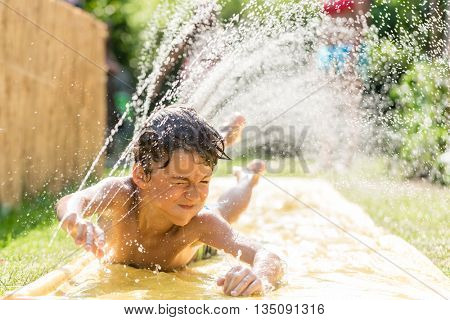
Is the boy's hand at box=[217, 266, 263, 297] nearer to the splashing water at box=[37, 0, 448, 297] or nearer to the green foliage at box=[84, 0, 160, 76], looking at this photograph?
the splashing water at box=[37, 0, 448, 297]

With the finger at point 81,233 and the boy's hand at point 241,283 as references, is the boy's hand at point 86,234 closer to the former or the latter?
the finger at point 81,233

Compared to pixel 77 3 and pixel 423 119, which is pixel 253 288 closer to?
pixel 423 119

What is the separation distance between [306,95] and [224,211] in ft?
6.05

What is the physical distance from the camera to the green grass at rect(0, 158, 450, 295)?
3.65 meters

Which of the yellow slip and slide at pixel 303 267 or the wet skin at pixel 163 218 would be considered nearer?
the yellow slip and slide at pixel 303 267

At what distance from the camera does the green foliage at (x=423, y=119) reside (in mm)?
5582

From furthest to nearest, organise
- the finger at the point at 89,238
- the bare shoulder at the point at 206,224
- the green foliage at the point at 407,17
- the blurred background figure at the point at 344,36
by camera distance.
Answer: the green foliage at the point at 407,17, the blurred background figure at the point at 344,36, the bare shoulder at the point at 206,224, the finger at the point at 89,238

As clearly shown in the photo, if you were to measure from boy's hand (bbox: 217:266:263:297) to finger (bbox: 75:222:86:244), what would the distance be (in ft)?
1.81

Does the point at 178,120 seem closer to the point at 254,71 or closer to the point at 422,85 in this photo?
the point at 254,71

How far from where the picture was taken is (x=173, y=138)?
3117mm

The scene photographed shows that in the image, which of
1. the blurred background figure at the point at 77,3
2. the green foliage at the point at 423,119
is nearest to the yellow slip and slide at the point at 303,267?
the green foliage at the point at 423,119

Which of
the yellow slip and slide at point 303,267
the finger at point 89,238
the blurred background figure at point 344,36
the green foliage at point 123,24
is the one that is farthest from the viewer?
the green foliage at point 123,24

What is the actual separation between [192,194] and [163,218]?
268 mm

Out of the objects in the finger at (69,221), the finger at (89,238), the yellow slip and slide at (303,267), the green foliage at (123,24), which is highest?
the green foliage at (123,24)
